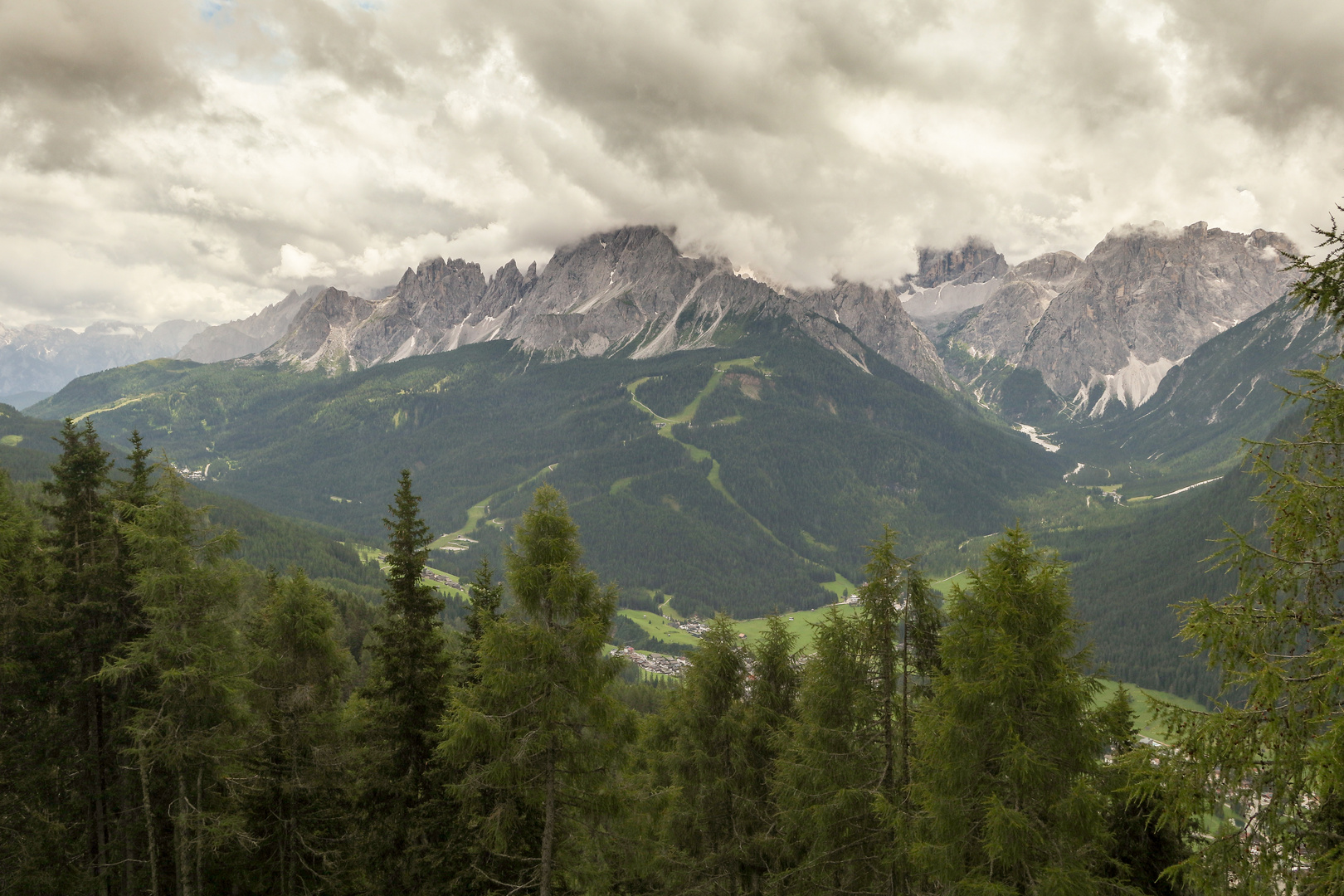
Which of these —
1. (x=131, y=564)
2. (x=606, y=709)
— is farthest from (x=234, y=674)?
(x=606, y=709)

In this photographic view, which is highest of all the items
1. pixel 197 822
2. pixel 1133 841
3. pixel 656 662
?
pixel 197 822

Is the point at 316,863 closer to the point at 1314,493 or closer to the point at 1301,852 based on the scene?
the point at 1301,852

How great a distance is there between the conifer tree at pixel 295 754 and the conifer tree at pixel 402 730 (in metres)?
3.50

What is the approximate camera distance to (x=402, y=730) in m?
22.4

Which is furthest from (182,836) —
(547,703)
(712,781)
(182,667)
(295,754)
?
(712,781)

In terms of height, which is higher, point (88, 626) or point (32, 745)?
point (88, 626)

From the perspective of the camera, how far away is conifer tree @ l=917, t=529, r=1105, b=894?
14.5m

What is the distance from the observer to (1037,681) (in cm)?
1502

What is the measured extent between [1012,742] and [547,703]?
10.4 meters

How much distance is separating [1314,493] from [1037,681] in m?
7.09

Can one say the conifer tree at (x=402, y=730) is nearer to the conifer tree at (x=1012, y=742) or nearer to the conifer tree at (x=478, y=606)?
the conifer tree at (x=478, y=606)

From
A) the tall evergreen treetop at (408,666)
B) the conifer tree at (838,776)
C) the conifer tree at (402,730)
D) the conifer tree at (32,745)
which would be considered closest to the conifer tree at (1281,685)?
the conifer tree at (838,776)

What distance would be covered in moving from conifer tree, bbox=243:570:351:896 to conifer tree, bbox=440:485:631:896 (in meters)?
10.5

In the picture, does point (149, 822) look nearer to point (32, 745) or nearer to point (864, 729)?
point (32, 745)
